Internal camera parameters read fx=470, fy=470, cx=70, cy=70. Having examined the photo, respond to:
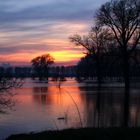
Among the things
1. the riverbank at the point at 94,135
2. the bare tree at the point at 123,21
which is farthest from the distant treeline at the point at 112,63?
the riverbank at the point at 94,135

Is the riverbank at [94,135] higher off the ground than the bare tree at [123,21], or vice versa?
the bare tree at [123,21]

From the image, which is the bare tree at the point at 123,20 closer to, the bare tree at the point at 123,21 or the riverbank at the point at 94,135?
the bare tree at the point at 123,21

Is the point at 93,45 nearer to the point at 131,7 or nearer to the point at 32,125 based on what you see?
the point at 131,7

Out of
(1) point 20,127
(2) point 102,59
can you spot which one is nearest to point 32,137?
(1) point 20,127

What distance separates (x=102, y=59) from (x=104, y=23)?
27406mm

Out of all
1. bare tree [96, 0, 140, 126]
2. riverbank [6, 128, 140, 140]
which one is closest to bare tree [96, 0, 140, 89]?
bare tree [96, 0, 140, 126]

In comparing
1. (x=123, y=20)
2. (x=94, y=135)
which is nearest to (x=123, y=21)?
(x=123, y=20)

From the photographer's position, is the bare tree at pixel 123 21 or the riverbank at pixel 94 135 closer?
the riverbank at pixel 94 135

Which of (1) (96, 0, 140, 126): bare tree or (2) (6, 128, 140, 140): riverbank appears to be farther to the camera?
(1) (96, 0, 140, 126): bare tree

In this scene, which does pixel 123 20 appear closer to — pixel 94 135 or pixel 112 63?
pixel 112 63

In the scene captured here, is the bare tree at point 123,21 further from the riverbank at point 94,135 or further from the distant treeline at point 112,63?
the riverbank at point 94,135

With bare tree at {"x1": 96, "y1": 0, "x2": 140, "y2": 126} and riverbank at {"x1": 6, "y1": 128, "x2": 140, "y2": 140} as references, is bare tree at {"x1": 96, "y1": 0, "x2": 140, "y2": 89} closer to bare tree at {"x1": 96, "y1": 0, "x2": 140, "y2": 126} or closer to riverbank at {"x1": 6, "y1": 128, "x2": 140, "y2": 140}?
bare tree at {"x1": 96, "y1": 0, "x2": 140, "y2": 126}

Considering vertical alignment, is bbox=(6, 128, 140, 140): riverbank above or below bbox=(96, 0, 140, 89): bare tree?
below

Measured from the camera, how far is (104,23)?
2950 inches
